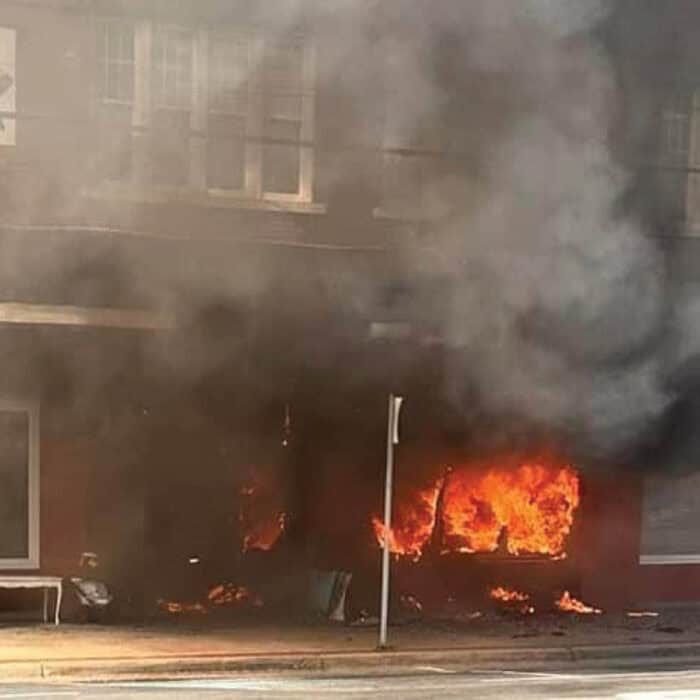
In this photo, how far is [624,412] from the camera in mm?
5785

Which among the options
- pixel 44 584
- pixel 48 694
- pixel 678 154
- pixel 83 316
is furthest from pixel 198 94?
pixel 44 584

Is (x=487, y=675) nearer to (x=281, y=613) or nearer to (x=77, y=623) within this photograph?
(x=281, y=613)

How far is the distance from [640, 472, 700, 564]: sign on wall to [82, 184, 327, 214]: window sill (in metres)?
2.83

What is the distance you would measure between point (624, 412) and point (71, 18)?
129 inches

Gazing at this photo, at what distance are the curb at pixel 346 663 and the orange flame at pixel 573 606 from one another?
95 centimetres

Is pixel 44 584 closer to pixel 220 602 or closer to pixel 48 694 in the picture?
pixel 220 602

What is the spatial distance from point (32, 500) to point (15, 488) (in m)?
0.12

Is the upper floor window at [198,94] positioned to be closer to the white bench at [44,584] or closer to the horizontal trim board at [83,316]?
the horizontal trim board at [83,316]

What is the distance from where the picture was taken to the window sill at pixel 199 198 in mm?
4832

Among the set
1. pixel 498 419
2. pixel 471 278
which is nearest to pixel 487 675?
pixel 498 419

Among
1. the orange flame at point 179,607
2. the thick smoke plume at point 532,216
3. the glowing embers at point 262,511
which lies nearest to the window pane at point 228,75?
the thick smoke plume at point 532,216

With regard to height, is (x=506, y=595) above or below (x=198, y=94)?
below

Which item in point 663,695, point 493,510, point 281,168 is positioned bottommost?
point 663,695

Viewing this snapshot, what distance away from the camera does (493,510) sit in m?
6.74
